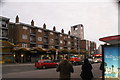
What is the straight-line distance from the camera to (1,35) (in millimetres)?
43125

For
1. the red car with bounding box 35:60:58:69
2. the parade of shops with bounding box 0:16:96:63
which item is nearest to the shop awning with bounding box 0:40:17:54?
the parade of shops with bounding box 0:16:96:63

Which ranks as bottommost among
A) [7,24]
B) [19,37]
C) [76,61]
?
[76,61]

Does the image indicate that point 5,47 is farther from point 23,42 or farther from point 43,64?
point 43,64

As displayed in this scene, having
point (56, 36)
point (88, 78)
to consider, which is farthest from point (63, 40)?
point (88, 78)

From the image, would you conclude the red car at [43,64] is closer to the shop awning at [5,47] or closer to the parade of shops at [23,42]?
the parade of shops at [23,42]

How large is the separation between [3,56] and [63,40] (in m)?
32.2

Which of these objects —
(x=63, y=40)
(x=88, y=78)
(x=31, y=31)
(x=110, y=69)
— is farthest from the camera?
(x=63, y=40)

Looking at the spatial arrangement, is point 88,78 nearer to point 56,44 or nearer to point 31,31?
point 31,31

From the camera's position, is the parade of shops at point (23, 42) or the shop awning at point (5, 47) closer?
the shop awning at point (5, 47)

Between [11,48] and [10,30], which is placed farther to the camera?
[10,30]

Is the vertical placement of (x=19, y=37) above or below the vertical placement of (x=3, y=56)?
above

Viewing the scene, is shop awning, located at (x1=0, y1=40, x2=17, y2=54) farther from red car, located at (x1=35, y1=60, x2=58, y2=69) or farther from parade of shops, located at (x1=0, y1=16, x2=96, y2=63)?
red car, located at (x1=35, y1=60, x2=58, y2=69)

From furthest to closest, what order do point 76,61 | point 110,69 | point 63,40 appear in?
point 63,40, point 76,61, point 110,69

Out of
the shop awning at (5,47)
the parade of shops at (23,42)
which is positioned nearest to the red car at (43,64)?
the parade of shops at (23,42)
